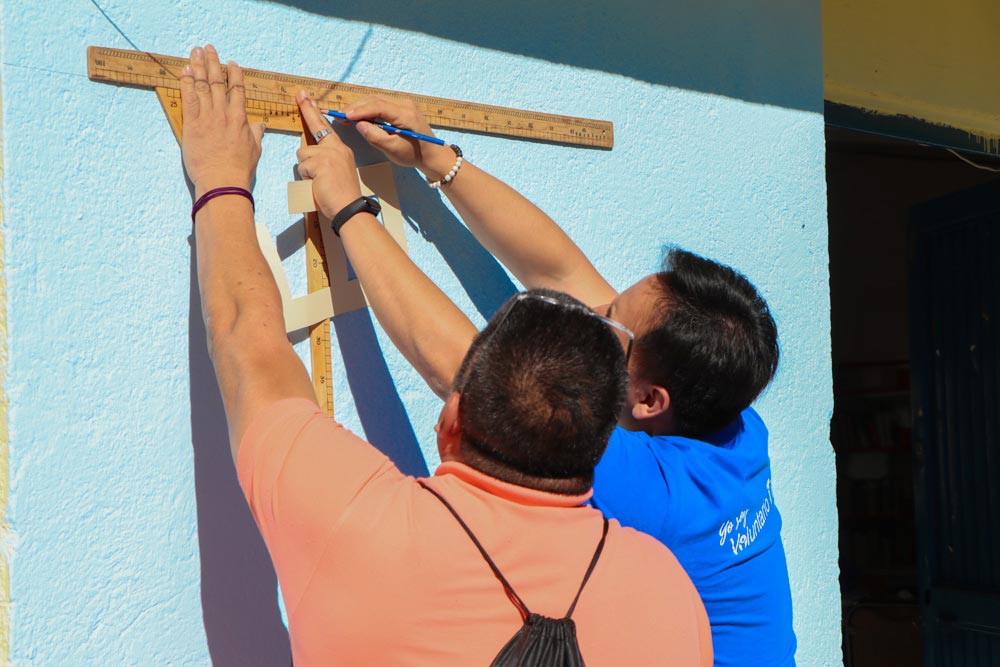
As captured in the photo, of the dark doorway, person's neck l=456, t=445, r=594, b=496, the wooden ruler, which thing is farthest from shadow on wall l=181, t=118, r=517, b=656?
the dark doorway

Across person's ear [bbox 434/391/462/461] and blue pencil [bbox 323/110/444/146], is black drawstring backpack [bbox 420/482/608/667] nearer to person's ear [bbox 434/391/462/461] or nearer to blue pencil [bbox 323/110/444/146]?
person's ear [bbox 434/391/462/461]

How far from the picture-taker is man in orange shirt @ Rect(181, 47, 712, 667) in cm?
116

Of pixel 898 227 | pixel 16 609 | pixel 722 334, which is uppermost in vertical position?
pixel 898 227

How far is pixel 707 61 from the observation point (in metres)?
2.63

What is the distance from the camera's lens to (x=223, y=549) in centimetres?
184

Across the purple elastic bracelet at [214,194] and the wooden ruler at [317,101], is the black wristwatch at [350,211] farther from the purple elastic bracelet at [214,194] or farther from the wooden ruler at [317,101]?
the wooden ruler at [317,101]

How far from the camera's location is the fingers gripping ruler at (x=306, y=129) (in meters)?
1.77

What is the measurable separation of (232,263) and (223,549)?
63 centimetres

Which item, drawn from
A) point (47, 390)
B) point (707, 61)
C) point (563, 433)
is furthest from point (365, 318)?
point (707, 61)

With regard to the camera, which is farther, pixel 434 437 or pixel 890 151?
pixel 890 151

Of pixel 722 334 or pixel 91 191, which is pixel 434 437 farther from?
pixel 91 191

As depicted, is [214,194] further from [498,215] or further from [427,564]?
[427,564]

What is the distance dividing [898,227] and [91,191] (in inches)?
233

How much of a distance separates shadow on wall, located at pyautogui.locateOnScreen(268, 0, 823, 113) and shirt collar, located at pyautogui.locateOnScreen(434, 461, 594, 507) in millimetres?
1175
